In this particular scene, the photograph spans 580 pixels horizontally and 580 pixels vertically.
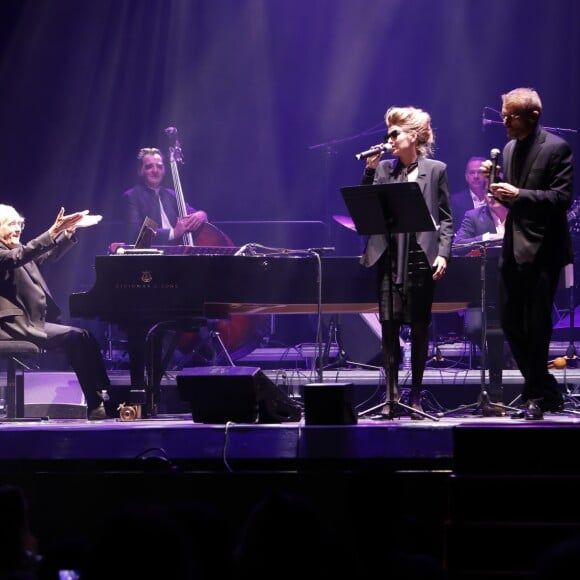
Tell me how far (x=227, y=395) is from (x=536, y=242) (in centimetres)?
188

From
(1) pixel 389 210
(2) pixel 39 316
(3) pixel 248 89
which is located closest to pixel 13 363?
(2) pixel 39 316

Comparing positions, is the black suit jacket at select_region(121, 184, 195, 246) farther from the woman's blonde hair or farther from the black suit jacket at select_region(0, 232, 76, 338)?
the woman's blonde hair

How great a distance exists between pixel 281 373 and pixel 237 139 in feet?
13.8

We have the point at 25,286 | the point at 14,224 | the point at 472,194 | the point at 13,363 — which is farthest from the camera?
the point at 472,194

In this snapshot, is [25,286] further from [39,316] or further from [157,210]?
[157,210]

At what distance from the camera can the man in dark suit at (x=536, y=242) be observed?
5.25 metres

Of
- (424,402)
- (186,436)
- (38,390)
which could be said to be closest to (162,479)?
(186,436)

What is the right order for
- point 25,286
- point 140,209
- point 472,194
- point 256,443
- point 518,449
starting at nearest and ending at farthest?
point 518,449, point 256,443, point 25,286, point 140,209, point 472,194

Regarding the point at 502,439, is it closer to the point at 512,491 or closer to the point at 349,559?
the point at 512,491

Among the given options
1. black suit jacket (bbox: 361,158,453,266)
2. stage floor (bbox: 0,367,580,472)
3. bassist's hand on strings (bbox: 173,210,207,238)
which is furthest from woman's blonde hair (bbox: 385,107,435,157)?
bassist's hand on strings (bbox: 173,210,207,238)

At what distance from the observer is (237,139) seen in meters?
12.0

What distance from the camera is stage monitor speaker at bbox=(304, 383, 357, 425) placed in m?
5.05

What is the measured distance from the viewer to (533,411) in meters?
5.17

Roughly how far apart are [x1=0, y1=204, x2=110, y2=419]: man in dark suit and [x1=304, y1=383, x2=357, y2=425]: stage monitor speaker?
254cm
